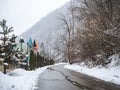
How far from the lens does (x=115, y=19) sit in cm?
2552

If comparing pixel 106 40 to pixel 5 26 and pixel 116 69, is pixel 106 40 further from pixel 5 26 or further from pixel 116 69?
pixel 5 26

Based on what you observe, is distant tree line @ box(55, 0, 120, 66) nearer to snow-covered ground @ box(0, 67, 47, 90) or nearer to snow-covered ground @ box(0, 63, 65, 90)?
snow-covered ground @ box(0, 63, 65, 90)

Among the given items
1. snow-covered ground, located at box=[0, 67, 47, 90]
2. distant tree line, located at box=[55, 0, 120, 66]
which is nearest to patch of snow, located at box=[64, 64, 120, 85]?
distant tree line, located at box=[55, 0, 120, 66]

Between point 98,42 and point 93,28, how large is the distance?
7.08ft

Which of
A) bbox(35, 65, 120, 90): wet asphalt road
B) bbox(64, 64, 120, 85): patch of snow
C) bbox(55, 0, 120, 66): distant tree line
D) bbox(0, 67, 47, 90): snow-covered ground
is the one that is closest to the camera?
bbox(0, 67, 47, 90): snow-covered ground

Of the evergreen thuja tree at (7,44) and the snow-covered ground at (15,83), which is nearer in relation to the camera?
the snow-covered ground at (15,83)

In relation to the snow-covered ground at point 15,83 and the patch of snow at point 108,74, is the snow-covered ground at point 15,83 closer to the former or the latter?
the snow-covered ground at point 15,83

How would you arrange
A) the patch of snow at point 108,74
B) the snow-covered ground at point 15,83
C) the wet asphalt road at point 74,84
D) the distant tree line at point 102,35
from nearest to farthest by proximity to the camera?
the snow-covered ground at point 15,83 < the wet asphalt road at point 74,84 < the patch of snow at point 108,74 < the distant tree line at point 102,35

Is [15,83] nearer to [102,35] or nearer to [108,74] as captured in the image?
[108,74]

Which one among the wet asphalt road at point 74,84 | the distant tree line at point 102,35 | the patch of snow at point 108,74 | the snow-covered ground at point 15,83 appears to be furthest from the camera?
the distant tree line at point 102,35

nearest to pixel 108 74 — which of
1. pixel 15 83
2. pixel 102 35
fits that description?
pixel 102 35

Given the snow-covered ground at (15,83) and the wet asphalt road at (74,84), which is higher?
the snow-covered ground at (15,83)

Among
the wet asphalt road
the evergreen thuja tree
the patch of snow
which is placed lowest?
the wet asphalt road

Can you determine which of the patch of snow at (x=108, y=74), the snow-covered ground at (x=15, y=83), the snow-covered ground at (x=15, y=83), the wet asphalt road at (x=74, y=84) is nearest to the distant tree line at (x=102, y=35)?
the patch of snow at (x=108, y=74)
